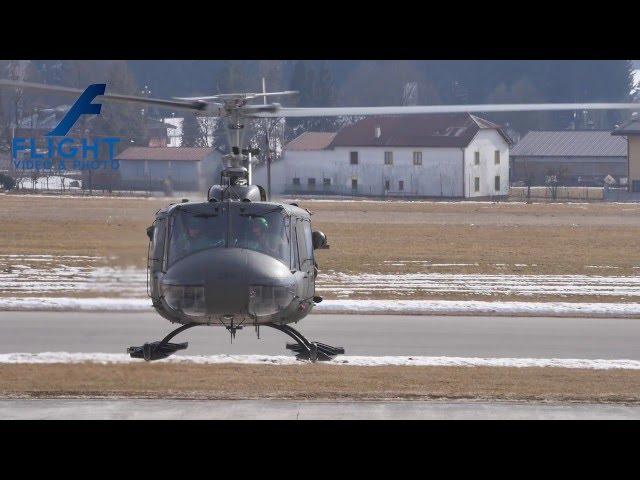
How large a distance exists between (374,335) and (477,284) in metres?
8.61

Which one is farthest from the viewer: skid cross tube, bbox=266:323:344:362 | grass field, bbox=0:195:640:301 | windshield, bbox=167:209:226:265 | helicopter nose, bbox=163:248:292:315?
grass field, bbox=0:195:640:301

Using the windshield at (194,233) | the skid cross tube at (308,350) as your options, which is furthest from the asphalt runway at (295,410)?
the windshield at (194,233)

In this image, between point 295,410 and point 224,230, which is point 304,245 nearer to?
point 224,230

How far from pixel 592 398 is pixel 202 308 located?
6357 mm

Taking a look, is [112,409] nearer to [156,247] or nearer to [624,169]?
[156,247]

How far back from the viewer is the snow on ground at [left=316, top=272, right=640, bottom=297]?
28.7m

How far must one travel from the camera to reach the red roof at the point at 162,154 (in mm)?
33781

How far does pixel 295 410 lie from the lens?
1552 centimetres

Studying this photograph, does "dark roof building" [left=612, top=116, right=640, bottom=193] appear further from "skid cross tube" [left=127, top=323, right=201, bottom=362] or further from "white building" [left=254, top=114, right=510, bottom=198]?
"skid cross tube" [left=127, top=323, right=201, bottom=362]

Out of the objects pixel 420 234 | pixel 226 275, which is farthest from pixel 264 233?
pixel 420 234

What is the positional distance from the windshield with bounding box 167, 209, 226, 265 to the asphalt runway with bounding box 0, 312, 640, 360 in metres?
5.71

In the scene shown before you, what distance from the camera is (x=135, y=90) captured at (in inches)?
2847

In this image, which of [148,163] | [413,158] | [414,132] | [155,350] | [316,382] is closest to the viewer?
[155,350]

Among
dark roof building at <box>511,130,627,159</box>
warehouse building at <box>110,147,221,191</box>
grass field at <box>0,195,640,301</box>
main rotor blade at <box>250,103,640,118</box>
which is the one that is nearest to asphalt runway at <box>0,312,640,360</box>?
grass field at <box>0,195,640,301</box>
